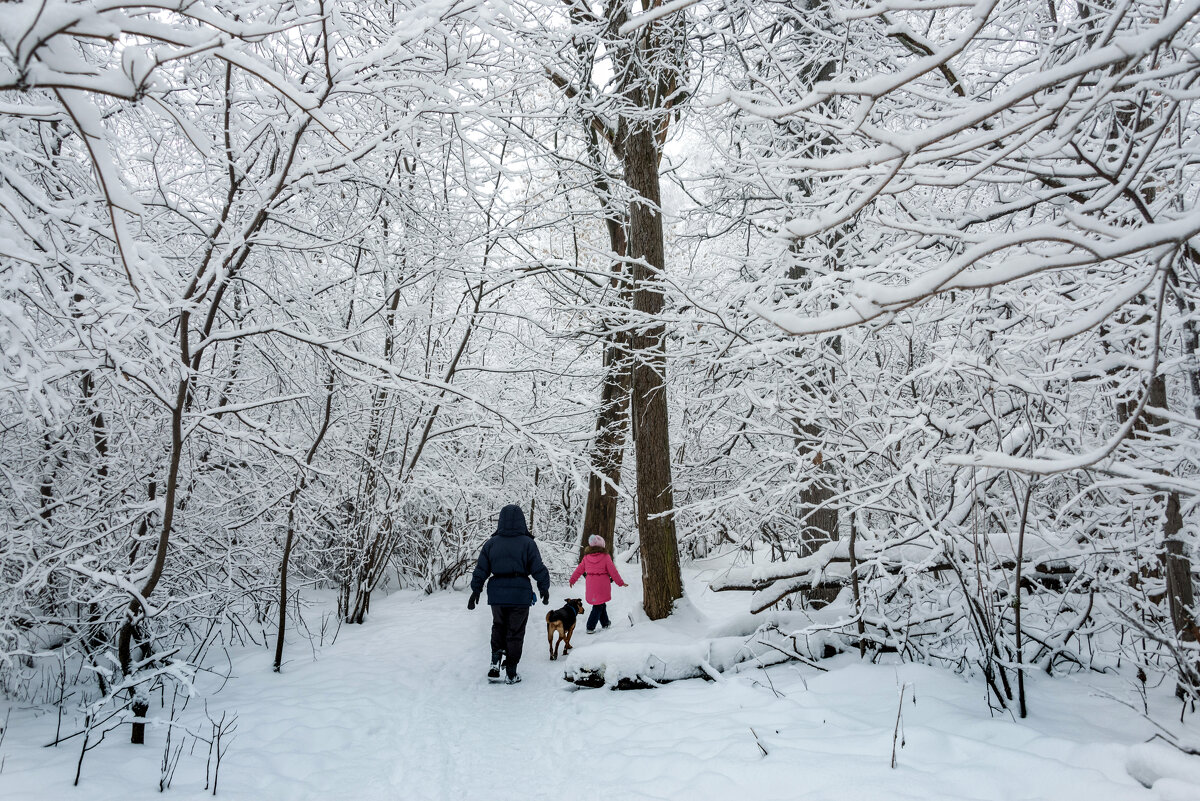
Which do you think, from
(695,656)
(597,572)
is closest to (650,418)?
(597,572)

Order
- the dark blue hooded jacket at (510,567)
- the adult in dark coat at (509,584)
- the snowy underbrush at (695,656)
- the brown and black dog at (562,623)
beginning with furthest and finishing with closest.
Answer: the brown and black dog at (562,623) → the dark blue hooded jacket at (510,567) → the adult in dark coat at (509,584) → the snowy underbrush at (695,656)

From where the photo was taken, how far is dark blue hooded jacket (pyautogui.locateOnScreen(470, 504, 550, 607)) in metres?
6.41

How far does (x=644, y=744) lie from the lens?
3.97 metres

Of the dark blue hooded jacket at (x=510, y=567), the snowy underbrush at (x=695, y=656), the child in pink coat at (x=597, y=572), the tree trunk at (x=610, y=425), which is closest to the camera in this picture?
the snowy underbrush at (x=695, y=656)

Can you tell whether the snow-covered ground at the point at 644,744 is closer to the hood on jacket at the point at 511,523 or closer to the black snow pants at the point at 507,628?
the black snow pants at the point at 507,628

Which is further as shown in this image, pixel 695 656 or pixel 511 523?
pixel 511 523

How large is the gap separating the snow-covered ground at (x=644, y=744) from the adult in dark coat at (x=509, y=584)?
1.58 ft

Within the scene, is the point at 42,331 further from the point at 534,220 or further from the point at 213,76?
the point at 534,220

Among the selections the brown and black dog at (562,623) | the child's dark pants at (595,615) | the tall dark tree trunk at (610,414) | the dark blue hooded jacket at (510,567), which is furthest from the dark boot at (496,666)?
the tall dark tree trunk at (610,414)

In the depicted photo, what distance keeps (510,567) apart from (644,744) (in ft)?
9.38

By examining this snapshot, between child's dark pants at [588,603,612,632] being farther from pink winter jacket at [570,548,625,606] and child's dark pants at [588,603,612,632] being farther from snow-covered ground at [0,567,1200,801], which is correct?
snow-covered ground at [0,567,1200,801]

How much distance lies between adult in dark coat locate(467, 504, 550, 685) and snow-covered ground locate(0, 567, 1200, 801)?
0.48m

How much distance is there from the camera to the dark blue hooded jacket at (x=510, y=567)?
253 inches

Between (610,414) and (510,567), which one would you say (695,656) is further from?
(610,414)
